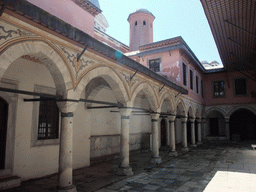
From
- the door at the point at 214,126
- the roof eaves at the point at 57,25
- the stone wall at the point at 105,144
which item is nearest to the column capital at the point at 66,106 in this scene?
the roof eaves at the point at 57,25

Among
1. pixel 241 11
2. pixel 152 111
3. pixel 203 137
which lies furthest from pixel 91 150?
pixel 203 137

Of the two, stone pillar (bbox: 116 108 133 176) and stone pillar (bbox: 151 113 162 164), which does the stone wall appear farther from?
stone pillar (bbox: 116 108 133 176)

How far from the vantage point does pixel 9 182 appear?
5.50 metres

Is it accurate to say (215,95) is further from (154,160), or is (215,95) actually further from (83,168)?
(83,168)

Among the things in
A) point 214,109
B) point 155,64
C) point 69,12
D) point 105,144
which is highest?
point 69,12

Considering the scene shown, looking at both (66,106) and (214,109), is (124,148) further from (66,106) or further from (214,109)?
(214,109)

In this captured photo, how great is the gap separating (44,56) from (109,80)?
2612 mm

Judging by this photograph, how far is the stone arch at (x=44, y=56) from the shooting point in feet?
12.0

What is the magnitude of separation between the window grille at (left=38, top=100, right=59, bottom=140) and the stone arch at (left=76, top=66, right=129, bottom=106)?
173 cm

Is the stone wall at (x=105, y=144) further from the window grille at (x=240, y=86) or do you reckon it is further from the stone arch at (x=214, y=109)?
the window grille at (x=240, y=86)

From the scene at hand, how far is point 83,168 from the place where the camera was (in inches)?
323

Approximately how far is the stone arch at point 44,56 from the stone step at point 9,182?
109 inches

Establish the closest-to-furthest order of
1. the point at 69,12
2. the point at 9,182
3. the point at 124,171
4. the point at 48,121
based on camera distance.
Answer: the point at 9,182, the point at 124,171, the point at 48,121, the point at 69,12

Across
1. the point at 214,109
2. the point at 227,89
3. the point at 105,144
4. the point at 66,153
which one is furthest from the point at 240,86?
the point at 66,153
